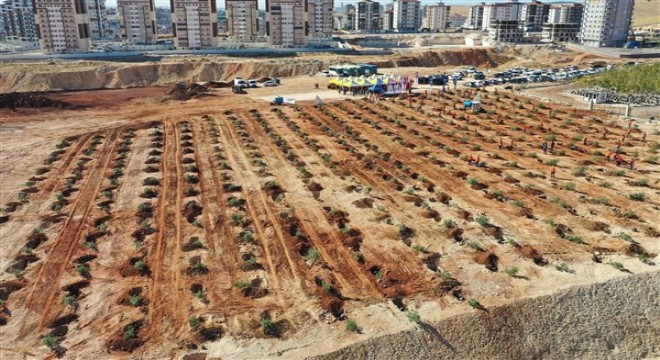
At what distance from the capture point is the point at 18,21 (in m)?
132

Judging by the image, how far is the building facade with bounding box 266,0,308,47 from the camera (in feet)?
343

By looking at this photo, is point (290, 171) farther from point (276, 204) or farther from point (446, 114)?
point (446, 114)

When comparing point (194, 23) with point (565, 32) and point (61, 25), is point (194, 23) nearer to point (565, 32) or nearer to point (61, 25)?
point (61, 25)

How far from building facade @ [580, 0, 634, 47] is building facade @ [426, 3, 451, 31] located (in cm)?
7735

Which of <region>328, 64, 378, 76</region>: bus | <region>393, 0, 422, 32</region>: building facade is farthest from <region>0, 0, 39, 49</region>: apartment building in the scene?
<region>393, 0, 422, 32</region>: building facade

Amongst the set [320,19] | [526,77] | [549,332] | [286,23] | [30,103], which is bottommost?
[549,332]

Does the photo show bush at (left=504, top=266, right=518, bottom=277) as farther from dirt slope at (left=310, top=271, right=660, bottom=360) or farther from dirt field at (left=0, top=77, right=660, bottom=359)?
dirt slope at (left=310, top=271, right=660, bottom=360)

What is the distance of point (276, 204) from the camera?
24266 mm

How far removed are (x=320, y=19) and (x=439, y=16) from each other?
85.5 metres

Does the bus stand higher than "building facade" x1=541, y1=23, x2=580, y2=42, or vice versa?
"building facade" x1=541, y1=23, x2=580, y2=42

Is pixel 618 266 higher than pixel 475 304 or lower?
higher

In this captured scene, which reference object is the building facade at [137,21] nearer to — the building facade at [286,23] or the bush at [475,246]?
the building facade at [286,23]

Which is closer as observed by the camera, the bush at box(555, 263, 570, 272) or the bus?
the bush at box(555, 263, 570, 272)

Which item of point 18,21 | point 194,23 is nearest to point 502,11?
point 194,23
